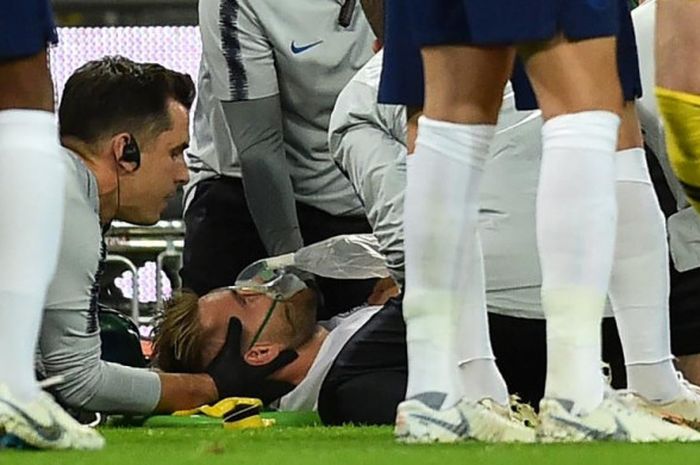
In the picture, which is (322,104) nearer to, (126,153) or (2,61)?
(126,153)

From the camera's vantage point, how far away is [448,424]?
6.35 feet

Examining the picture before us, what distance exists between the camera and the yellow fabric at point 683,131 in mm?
2033

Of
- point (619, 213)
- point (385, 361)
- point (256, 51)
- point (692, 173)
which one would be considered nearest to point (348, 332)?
point (385, 361)

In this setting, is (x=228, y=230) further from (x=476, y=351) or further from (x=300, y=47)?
(x=476, y=351)

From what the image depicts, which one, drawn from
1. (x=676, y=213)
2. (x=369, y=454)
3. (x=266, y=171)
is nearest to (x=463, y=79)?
(x=369, y=454)

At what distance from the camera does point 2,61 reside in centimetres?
188

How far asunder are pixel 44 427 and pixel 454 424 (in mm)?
483

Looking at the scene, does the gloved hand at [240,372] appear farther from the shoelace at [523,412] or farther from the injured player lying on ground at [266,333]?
the shoelace at [523,412]

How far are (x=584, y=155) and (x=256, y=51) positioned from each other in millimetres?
2027

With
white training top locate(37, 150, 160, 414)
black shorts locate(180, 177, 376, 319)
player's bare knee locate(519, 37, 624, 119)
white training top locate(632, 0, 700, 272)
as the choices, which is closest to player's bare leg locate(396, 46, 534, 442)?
player's bare knee locate(519, 37, 624, 119)

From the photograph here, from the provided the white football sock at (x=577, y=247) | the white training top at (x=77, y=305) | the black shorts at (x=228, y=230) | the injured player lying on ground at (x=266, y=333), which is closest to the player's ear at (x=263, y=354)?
the injured player lying on ground at (x=266, y=333)

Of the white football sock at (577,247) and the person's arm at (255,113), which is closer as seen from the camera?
the white football sock at (577,247)

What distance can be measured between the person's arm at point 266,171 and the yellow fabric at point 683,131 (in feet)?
5.80

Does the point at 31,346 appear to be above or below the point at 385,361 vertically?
above
